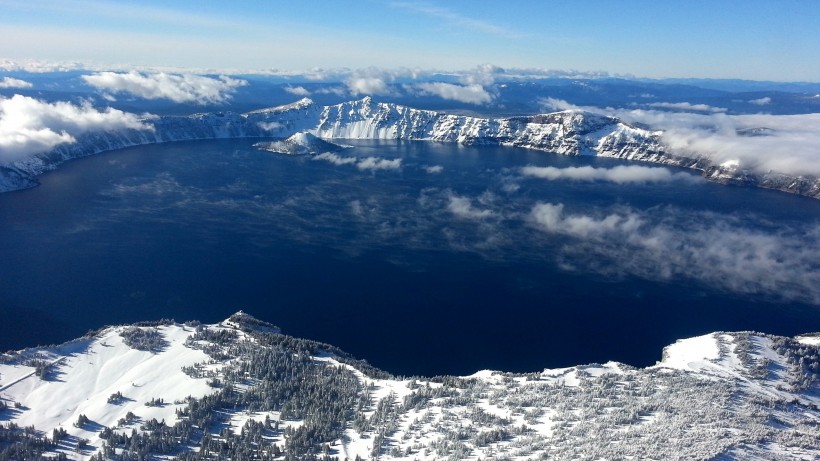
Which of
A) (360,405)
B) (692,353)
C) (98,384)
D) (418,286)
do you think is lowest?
(98,384)

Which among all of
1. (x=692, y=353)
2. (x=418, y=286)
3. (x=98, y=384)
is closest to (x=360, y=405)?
(x=98, y=384)

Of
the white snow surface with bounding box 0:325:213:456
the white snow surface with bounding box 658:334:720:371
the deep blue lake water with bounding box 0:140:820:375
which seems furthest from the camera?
the deep blue lake water with bounding box 0:140:820:375

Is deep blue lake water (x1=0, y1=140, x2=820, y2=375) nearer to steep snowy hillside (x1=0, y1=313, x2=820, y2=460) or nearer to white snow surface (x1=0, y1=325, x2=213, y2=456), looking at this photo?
steep snowy hillside (x1=0, y1=313, x2=820, y2=460)

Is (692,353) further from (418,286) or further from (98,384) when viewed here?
(98,384)

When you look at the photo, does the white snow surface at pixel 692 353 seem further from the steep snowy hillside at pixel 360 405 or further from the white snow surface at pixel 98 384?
the white snow surface at pixel 98 384

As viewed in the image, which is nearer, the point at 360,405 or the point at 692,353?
the point at 360,405

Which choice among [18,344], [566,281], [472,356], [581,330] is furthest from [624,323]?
[18,344]

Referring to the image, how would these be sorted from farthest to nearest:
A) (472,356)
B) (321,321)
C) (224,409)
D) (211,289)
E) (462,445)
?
(211,289) < (321,321) < (472,356) < (224,409) < (462,445)

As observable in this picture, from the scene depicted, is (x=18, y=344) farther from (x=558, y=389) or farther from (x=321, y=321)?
(x=558, y=389)

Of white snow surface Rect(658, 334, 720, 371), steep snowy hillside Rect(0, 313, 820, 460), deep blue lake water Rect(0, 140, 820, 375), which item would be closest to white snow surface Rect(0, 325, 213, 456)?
steep snowy hillside Rect(0, 313, 820, 460)
